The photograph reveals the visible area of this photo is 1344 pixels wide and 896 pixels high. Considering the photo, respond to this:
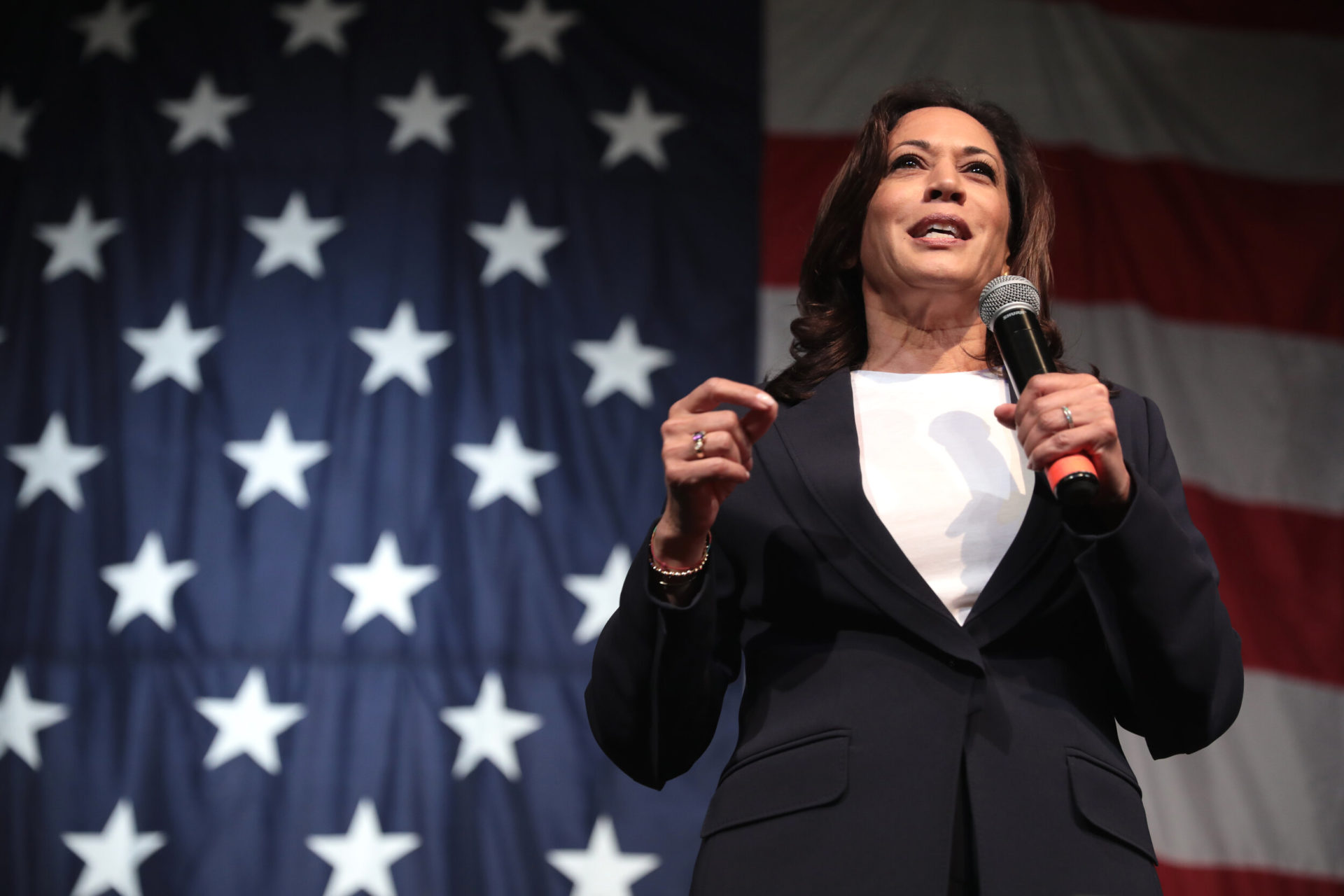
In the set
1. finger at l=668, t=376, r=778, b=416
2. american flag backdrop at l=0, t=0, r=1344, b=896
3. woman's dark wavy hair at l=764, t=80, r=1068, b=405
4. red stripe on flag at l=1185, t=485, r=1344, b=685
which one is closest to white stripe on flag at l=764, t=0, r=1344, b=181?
american flag backdrop at l=0, t=0, r=1344, b=896

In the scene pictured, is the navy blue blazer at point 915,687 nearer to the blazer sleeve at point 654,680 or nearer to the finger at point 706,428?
the blazer sleeve at point 654,680

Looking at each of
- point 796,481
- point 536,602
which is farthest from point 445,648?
point 796,481

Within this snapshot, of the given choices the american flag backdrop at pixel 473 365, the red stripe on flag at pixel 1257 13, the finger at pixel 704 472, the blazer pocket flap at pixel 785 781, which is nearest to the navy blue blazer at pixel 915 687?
the blazer pocket flap at pixel 785 781

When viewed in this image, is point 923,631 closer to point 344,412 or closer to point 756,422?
point 756,422

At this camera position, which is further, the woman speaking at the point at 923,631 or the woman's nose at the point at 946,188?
the woman's nose at the point at 946,188

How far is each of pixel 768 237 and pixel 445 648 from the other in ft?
4.22

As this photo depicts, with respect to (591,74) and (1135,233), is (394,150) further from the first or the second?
(1135,233)

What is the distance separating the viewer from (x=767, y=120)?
3.11 m

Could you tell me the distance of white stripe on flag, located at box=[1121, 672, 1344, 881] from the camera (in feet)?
8.68

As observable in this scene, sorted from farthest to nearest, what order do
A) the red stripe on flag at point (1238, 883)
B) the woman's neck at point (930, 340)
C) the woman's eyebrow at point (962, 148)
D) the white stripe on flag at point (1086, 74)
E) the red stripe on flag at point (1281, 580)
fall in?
the white stripe on flag at point (1086, 74) < the red stripe on flag at point (1281, 580) < the red stripe on flag at point (1238, 883) < the woman's eyebrow at point (962, 148) < the woman's neck at point (930, 340)

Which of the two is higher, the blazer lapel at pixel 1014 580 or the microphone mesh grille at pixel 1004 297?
the microphone mesh grille at pixel 1004 297

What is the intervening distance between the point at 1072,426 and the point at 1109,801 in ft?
1.02

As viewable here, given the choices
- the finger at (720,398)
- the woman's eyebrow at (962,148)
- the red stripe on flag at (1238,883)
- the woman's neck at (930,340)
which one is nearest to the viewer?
the finger at (720,398)

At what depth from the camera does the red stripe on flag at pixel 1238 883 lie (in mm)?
2623
